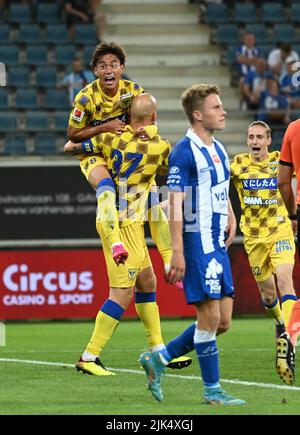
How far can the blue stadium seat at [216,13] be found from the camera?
25141 millimetres

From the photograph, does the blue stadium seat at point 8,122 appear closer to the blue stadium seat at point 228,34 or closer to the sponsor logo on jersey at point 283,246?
the blue stadium seat at point 228,34

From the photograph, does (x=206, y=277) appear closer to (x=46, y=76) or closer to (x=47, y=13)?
(x=46, y=76)

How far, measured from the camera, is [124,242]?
10.7m

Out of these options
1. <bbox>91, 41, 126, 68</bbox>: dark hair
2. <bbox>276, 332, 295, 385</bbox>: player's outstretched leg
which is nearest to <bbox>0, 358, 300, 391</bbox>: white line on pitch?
<bbox>276, 332, 295, 385</bbox>: player's outstretched leg

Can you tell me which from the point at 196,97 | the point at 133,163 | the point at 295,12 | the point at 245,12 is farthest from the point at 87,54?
the point at 196,97

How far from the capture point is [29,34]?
75.8 feet

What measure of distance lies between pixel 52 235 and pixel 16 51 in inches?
159

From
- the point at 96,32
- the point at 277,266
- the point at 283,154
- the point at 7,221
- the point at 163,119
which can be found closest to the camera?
the point at 283,154

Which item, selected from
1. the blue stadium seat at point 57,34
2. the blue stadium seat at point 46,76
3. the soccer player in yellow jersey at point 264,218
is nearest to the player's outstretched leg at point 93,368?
the soccer player in yellow jersey at point 264,218

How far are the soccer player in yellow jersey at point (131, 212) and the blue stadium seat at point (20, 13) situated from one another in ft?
42.3

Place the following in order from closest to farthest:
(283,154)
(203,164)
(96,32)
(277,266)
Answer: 1. (203,164)
2. (283,154)
3. (277,266)
4. (96,32)

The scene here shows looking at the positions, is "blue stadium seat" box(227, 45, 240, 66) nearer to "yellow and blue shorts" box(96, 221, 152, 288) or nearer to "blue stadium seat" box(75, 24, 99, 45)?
"blue stadium seat" box(75, 24, 99, 45)

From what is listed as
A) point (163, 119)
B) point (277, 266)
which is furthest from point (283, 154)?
point (163, 119)
